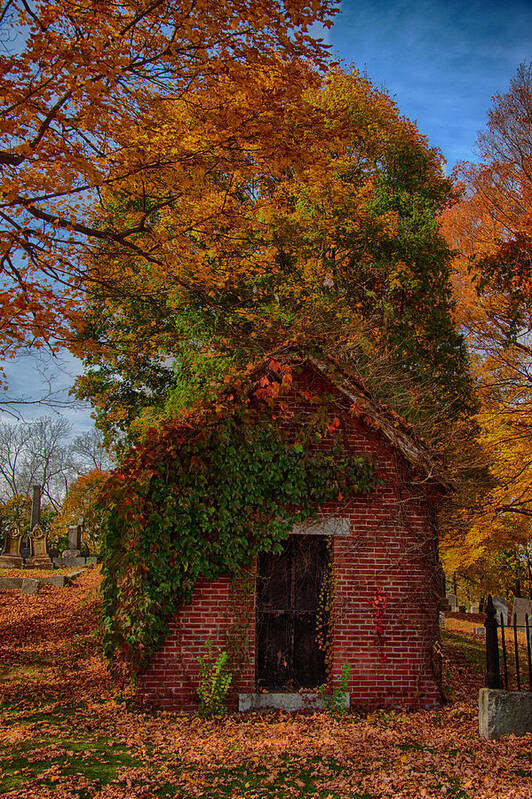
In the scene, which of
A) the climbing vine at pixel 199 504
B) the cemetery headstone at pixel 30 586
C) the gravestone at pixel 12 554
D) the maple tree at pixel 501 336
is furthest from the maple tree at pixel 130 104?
the gravestone at pixel 12 554

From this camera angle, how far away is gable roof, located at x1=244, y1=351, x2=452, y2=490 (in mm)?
9312

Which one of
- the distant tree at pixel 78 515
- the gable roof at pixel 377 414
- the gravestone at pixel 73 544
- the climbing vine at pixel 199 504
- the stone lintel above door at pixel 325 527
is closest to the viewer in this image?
the climbing vine at pixel 199 504

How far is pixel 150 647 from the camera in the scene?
28.2 feet

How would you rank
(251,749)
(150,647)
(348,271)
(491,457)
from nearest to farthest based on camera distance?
(251,749) < (150,647) < (491,457) < (348,271)

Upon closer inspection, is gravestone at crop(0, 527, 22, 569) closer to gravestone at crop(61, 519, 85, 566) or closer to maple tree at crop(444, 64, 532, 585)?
gravestone at crop(61, 519, 85, 566)

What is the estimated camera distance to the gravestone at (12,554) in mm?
23422

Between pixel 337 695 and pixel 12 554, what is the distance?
1898 centimetres

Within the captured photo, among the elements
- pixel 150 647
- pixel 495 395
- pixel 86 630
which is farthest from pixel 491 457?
pixel 86 630

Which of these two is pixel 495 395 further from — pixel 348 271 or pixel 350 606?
pixel 350 606

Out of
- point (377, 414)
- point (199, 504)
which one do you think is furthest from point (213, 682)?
point (377, 414)

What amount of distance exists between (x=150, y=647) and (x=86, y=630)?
605 centimetres

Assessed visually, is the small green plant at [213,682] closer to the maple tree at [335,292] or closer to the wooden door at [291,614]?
the wooden door at [291,614]

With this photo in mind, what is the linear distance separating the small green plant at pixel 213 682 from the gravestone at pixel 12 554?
56.4 ft

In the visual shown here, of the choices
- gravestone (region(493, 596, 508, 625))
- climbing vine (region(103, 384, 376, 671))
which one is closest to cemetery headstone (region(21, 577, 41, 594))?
climbing vine (region(103, 384, 376, 671))
